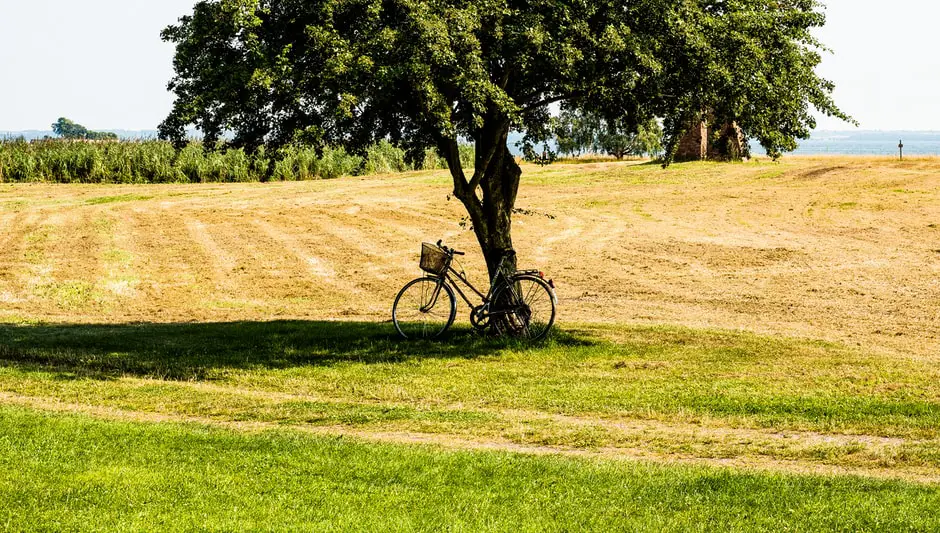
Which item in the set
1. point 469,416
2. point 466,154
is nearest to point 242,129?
point 469,416

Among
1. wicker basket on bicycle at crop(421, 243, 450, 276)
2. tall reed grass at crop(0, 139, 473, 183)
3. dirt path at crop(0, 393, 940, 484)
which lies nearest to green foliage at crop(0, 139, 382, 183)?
tall reed grass at crop(0, 139, 473, 183)

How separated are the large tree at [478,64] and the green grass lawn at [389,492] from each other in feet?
16.4

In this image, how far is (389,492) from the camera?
298 inches

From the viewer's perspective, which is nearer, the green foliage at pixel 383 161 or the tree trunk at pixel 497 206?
the tree trunk at pixel 497 206

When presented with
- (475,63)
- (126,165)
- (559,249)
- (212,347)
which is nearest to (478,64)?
(475,63)

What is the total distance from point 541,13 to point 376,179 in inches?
1161

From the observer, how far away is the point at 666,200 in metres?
34.8

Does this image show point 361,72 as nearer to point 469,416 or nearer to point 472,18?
point 472,18

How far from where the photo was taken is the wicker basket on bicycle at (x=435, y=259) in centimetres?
1445

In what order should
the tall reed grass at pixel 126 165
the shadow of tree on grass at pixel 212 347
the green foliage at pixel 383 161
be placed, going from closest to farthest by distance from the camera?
the shadow of tree on grass at pixel 212 347, the tall reed grass at pixel 126 165, the green foliage at pixel 383 161

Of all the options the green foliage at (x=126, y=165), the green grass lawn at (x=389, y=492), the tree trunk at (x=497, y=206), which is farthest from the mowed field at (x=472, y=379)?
the green foliage at (x=126, y=165)

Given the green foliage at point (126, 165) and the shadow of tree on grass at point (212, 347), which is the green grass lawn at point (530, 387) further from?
the green foliage at point (126, 165)

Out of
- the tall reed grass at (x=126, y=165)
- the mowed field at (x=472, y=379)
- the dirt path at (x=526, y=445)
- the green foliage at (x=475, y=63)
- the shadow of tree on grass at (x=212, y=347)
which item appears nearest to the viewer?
the mowed field at (x=472, y=379)

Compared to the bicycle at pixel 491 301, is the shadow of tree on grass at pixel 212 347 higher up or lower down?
lower down
